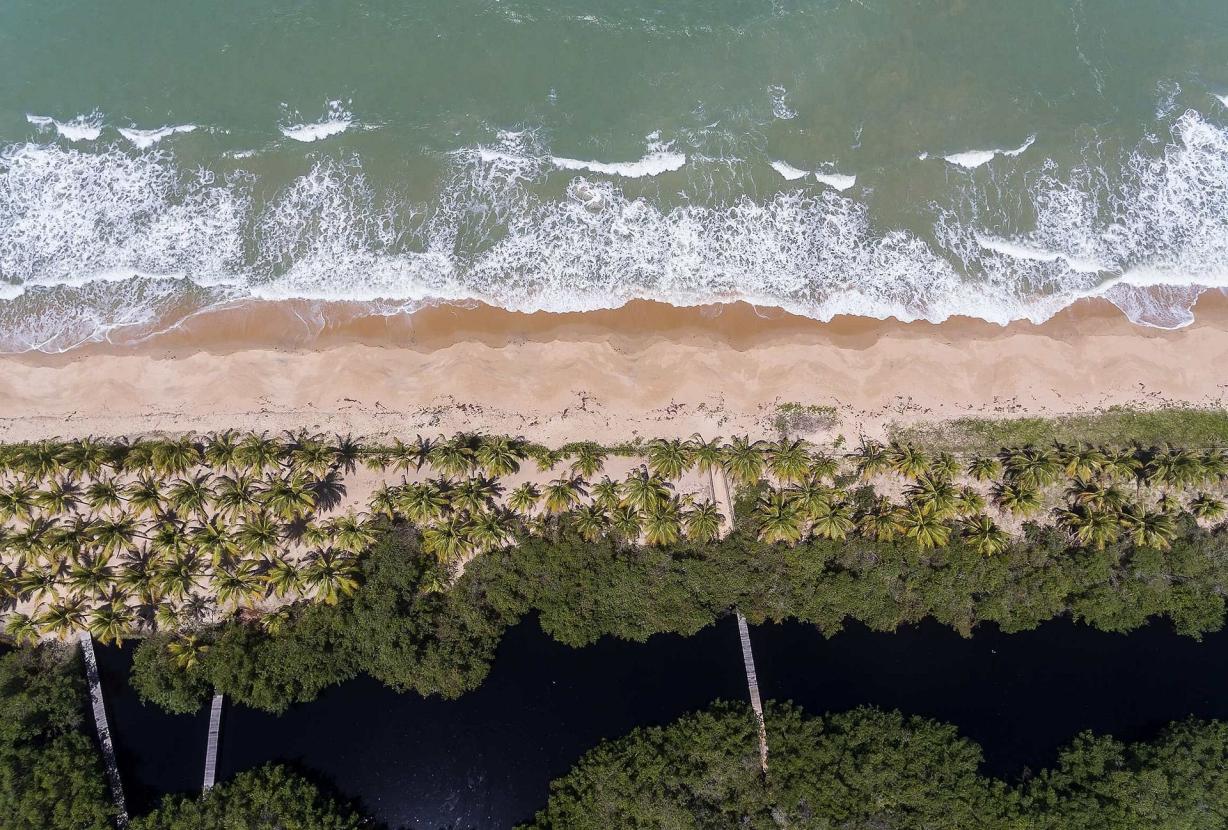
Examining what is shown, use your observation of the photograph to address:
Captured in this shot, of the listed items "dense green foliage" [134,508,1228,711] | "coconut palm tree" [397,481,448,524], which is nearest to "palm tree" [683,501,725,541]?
"dense green foliage" [134,508,1228,711]

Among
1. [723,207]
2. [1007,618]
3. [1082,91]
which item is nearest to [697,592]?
[1007,618]

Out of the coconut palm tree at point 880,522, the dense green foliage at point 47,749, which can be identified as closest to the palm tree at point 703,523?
the coconut palm tree at point 880,522

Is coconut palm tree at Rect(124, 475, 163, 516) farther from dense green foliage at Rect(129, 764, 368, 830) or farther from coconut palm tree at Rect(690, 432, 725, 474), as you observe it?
coconut palm tree at Rect(690, 432, 725, 474)

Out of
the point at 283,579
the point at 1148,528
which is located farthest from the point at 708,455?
the point at 1148,528

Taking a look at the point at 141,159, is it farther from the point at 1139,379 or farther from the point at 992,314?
the point at 1139,379

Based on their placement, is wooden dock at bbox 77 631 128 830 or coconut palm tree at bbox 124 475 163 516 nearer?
wooden dock at bbox 77 631 128 830
